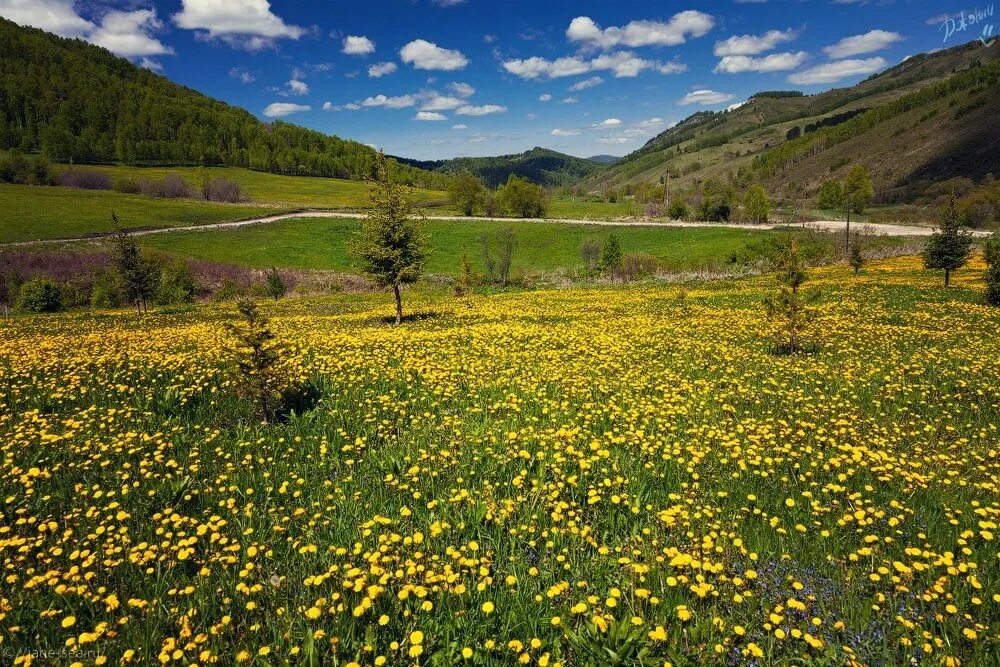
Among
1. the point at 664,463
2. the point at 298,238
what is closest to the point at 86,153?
the point at 298,238

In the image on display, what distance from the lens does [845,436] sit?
830 centimetres

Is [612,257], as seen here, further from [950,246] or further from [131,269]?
[131,269]

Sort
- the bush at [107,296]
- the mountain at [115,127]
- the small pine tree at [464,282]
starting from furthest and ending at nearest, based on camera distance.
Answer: the mountain at [115,127] → the small pine tree at [464,282] → the bush at [107,296]

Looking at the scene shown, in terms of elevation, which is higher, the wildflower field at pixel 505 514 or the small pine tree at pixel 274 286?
the small pine tree at pixel 274 286

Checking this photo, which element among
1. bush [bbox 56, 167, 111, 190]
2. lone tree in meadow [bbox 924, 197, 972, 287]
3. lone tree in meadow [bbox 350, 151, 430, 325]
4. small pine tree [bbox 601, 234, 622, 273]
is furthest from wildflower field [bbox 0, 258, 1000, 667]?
bush [bbox 56, 167, 111, 190]

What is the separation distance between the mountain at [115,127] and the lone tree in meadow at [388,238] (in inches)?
6460

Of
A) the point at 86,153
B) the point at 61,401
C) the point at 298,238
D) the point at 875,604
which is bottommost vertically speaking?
the point at 875,604

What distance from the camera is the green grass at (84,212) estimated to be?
211ft

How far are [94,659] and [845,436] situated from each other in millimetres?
10801

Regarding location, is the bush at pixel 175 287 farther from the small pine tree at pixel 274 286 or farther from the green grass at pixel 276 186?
the green grass at pixel 276 186

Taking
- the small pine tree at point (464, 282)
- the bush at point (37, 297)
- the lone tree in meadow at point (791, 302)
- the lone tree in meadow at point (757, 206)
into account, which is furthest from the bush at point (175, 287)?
the lone tree in meadow at point (757, 206)

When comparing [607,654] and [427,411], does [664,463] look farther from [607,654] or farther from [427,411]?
[427,411]

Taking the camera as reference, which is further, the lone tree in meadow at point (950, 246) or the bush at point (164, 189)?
the bush at point (164, 189)

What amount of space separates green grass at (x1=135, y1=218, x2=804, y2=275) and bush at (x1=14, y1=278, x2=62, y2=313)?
2278 centimetres
